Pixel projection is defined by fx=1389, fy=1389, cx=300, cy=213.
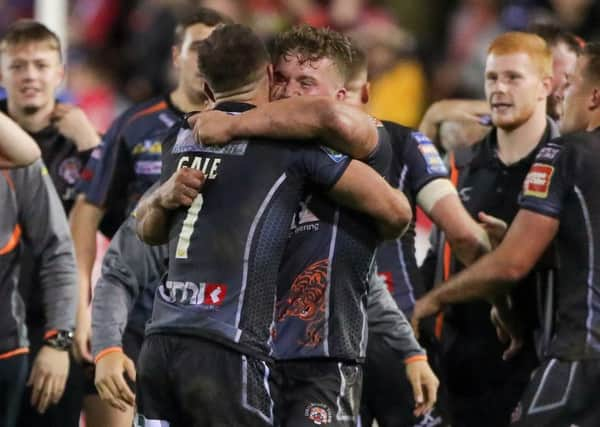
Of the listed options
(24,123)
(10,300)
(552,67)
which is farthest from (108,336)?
(552,67)

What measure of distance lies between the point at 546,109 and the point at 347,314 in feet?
8.71

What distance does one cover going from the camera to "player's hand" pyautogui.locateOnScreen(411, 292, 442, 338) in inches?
245

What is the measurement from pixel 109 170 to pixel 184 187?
95.2 inches

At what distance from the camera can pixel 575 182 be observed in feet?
18.9

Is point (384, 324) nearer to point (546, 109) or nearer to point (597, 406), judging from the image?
point (597, 406)

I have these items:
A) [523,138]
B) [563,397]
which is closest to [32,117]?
[523,138]

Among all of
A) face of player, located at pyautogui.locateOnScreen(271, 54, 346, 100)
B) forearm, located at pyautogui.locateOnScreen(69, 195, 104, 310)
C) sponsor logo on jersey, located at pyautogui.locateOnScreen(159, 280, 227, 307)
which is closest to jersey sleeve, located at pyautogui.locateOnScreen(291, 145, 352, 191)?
face of player, located at pyautogui.locateOnScreen(271, 54, 346, 100)

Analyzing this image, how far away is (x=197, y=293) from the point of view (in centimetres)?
481

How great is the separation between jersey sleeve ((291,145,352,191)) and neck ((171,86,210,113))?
90.2 inches

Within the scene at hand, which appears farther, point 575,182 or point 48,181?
point 48,181

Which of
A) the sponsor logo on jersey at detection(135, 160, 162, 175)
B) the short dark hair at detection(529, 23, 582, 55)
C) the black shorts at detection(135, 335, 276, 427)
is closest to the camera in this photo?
the black shorts at detection(135, 335, 276, 427)

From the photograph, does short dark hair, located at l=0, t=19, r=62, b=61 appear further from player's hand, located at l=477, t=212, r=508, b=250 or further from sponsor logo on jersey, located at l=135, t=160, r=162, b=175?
player's hand, located at l=477, t=212, r=508, b=250

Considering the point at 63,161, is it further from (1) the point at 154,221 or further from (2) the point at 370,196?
(2) the point at 370,196

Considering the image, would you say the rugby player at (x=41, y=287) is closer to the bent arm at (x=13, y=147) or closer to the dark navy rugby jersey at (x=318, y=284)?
the bent arm at (x=13, y=147)
